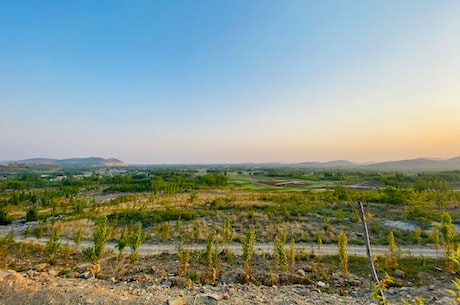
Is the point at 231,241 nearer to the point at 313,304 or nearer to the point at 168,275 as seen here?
the point at 168,275

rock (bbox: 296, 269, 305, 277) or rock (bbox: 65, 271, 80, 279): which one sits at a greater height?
rock (bbox: 65, 271, 80, 279)

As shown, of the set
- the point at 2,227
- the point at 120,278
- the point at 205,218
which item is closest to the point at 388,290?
the point at 120,278

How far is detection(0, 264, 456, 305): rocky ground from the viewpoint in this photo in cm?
593

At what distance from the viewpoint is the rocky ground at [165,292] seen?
5.93 meters

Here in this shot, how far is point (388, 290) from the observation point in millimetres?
7691

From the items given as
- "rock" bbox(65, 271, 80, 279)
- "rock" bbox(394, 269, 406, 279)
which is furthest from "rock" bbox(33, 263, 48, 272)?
"rock" bbox(394, 269, 406, 279)

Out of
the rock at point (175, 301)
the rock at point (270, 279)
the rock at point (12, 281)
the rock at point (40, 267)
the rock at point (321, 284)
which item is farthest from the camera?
the rock at point (40, 267)

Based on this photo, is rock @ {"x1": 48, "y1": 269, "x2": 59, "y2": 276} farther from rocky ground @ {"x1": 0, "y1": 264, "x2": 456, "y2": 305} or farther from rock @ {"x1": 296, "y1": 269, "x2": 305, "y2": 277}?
rock @ {"x1": 296, "y1": 269, "x2": 305, "y2": 277}

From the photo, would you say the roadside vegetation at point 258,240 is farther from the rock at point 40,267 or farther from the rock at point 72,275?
the rock at point 40,267

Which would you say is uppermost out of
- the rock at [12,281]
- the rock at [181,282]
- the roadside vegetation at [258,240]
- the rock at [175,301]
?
the rock at [12,281]

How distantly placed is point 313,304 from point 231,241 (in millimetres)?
7628

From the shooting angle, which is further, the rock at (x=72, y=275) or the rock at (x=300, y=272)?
the rock at (x=300, y=272)

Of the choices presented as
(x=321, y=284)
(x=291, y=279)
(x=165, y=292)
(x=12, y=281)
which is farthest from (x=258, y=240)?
(x=12, y=281)

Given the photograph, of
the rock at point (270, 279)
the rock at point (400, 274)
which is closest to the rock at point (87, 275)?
the rock at point (270, 279)
